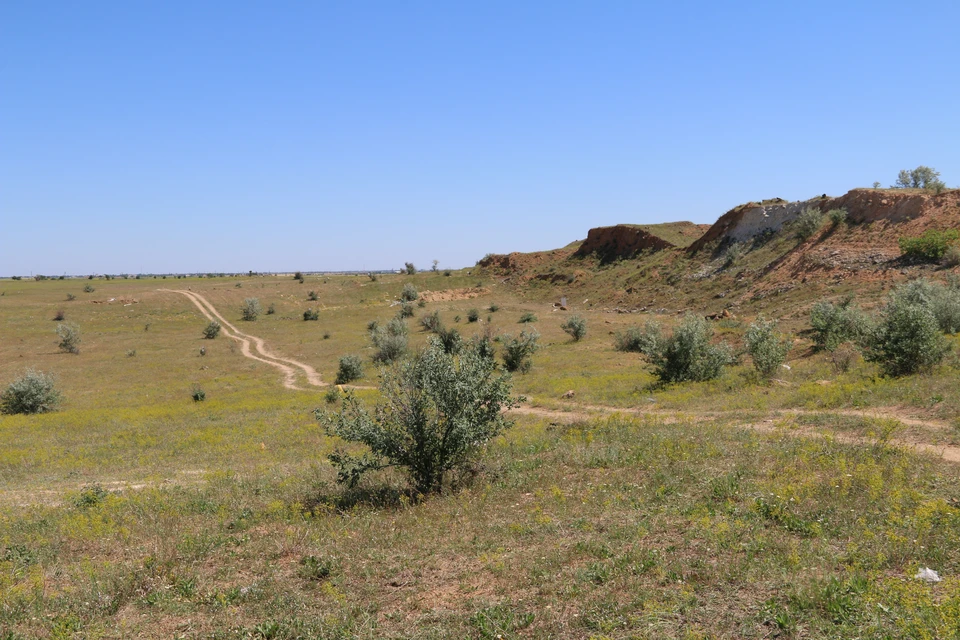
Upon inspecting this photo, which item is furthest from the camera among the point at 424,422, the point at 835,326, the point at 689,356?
the point at 835,326

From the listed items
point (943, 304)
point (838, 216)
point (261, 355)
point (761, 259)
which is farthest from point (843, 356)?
point (261, 355)

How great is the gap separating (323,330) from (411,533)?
48.8m

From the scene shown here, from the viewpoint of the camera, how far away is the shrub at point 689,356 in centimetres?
2223

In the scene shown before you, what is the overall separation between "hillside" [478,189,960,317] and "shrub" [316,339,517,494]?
32.2m

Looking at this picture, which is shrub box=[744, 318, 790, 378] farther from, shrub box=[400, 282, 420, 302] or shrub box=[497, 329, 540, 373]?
shrub box=[400, 282, 420, 302]

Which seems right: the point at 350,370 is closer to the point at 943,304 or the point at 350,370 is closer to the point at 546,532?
the point at 546,532

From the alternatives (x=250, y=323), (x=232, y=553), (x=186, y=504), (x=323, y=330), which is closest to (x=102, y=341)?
(x=250, y=323)

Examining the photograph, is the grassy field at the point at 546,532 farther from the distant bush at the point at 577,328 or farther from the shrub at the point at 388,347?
the distant bush at the point at 577,328

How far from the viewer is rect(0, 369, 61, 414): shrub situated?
88.8 feet

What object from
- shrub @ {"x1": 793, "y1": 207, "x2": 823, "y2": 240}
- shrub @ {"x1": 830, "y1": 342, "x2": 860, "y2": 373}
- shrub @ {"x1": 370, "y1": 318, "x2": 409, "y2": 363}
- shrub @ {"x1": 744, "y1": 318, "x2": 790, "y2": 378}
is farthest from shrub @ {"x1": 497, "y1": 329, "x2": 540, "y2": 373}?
shrub @ {"x1": 793, "y1": 207, "x2": 823, "y2": 240}

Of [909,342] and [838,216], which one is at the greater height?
[838,216]

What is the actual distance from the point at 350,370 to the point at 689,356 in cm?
1844

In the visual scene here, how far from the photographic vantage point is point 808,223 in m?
47.7

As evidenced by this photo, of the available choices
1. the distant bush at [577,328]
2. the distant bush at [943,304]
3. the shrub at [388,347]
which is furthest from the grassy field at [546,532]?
the distant bush at [577,328]
